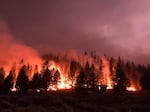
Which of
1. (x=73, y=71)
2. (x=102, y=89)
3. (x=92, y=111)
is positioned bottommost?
(x=92, y=111)

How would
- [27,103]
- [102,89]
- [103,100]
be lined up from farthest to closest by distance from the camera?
[102,89]
[103,100]
[27,103]

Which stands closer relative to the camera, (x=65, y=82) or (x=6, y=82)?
(x=6, y=82)

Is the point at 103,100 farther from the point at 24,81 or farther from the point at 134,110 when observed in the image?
the point at 24,81

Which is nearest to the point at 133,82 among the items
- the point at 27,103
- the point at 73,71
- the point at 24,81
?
the point at 73,71

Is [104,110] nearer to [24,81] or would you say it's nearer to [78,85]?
[78,85]

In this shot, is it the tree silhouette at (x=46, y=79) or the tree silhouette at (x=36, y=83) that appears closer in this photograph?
the tree silhouette at (x=36, y=83)

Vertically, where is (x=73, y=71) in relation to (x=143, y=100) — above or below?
above

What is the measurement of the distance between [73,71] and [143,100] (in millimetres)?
80187

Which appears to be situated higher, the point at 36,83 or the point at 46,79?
the point at 46,79

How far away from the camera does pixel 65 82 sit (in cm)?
19625

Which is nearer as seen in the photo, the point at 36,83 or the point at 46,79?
the point at 36,83

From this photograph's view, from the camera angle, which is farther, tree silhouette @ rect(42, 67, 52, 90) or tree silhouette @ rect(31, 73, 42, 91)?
tree silhouette @ rect(42, 67, 52, 90)

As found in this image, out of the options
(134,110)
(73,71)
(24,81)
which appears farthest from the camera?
(73,71)

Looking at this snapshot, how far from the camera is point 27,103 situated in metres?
105
